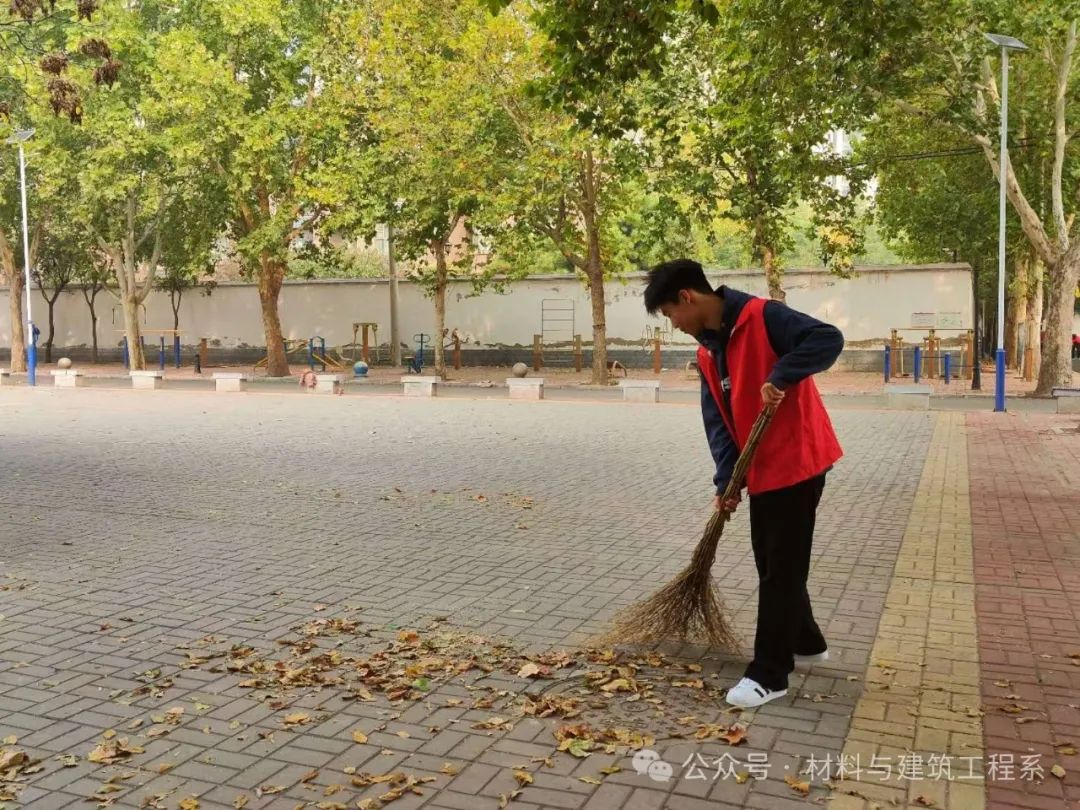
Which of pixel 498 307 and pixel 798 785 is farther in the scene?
pixel 498 307

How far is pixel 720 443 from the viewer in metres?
4.32

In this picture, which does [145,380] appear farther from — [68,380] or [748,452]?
[748,452]

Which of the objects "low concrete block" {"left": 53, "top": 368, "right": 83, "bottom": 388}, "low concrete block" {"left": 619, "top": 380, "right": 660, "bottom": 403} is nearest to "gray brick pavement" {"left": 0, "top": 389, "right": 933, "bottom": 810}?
"low concrete block" {"left": 619, "top": 380, "right": 660, "bottom": 403}

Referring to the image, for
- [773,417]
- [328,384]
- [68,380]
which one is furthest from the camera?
[68,380]

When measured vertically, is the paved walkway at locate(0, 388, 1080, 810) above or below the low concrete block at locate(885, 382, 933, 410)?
below

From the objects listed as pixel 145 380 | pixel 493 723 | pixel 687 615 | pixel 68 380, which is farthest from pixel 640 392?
pixel 493 723

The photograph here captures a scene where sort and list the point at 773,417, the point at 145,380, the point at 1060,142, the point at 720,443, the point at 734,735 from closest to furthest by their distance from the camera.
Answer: the point at 734,735
the point at 773,417
the point at 720,443
the point at 1060,142
the point at 145,380

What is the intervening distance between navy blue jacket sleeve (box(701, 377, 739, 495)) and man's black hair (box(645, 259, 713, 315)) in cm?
43

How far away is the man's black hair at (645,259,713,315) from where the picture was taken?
4.05 meters

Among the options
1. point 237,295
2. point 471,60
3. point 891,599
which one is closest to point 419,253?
point 471,60

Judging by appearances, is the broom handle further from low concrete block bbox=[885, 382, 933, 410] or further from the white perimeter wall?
the white perimeter wall

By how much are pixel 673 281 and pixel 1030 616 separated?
9.18 ft

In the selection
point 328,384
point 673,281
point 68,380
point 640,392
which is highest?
point 673,281

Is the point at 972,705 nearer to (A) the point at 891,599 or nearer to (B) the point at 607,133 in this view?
(A) the point at 891,599
